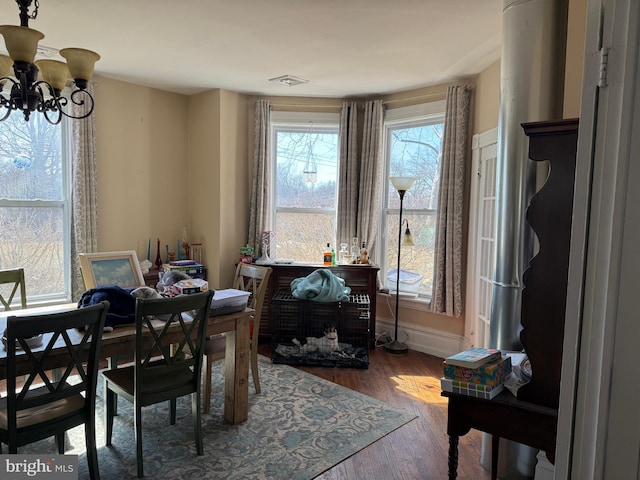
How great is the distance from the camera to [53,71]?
Answer: 2285mm

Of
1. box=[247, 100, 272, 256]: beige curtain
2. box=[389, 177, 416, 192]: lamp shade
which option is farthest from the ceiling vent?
box=[389, 177, 416, 192]: lamp shade

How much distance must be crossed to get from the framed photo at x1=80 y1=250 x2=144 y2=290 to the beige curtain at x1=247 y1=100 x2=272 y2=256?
60.3 inches

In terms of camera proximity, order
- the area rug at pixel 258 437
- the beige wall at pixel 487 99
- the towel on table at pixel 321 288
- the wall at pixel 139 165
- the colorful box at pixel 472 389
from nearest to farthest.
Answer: the colorful box at pixel 472 389, the area rug at pixel 258 437, the beige wall at pixel 487 99, the towel on table at pixel 321 288, the wall at pixel 139 165

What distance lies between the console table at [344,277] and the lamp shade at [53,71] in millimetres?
2481

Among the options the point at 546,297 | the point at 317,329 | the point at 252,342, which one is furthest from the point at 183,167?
the point at 546,297

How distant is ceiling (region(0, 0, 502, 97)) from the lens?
261 cm

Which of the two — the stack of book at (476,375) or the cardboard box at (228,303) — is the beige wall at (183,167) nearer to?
the cardboard box at (228,303)

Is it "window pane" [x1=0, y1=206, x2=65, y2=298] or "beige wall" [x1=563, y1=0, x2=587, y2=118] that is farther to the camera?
"window pane" [x1=0, y1=206, x2=65, y2=298]

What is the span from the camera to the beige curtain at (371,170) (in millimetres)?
4477

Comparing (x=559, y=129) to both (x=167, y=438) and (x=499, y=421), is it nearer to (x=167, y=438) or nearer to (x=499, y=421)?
(x=499, y=421)

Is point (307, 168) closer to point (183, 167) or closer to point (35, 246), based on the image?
point (183, 167)

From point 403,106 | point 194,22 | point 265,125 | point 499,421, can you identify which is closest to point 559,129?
point 499,421

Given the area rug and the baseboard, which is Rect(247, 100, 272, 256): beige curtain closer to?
the baseboard

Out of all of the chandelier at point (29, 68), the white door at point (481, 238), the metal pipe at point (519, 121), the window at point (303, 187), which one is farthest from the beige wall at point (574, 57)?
the window at point (303, 187)
